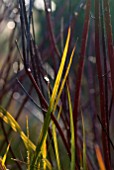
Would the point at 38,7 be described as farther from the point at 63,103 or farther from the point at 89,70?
the point at 63,103

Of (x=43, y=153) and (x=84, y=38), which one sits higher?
(x=84, y=38)

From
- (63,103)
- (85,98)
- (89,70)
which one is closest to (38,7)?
(85,98)

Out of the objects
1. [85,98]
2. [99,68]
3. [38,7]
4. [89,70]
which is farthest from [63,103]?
[85,98]

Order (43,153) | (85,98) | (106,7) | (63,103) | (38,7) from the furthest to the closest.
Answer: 1. (85,98)
2. (38,7)
3. (63,103)
4. (43,153)
5. (106,7)

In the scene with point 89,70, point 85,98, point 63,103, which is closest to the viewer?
point 63,103

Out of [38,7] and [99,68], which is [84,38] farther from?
[38,7]

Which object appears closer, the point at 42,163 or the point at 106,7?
the point at 106,7

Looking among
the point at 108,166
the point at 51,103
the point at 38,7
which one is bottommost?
the point at 108,166

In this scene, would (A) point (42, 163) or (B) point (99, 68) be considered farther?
(A) point (42, 163)

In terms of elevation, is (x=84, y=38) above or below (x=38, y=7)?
below
